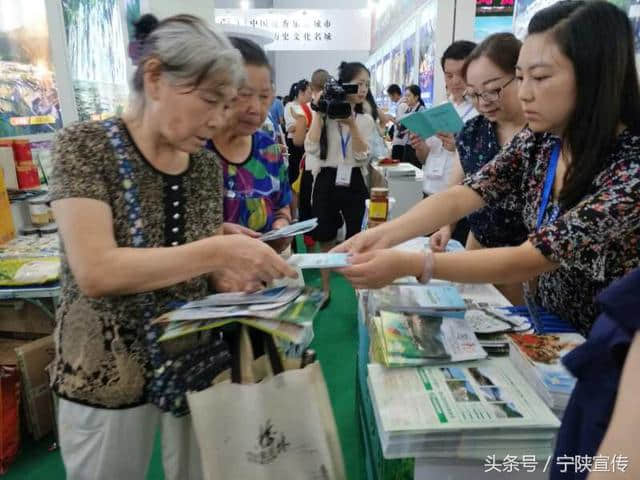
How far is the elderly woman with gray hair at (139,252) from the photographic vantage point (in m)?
0.87

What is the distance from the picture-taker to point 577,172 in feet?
3.50

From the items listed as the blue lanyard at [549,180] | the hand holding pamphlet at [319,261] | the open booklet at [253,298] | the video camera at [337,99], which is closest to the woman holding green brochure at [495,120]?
the blue lanyard at [549,180]

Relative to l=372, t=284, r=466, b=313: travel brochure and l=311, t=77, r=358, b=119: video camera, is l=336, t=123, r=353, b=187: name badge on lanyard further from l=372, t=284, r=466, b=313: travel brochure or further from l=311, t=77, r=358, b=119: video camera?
l=372, t=284, r=466, b=313: travel brochure

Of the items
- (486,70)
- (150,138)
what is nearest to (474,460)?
(150,138)

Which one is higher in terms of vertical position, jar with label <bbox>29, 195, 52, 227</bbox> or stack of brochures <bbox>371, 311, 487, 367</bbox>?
jar with label <bbox>29, 195, 52, 227</bbox>

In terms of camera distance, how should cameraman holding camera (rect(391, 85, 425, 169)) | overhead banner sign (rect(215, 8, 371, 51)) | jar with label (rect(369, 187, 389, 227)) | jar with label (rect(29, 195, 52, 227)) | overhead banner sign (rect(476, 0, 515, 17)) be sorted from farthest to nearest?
1. overhead banner sign (rect(215, 8, 371, 51))
2. cameraman holding camera (rect(391, 85, 425, 169))
3. overhead banner sign (rect(476, 0, 515, 17))
4. jar with label (rect(29, 195, 52, 227))
5. jar with label (rect(369, 187, 389, 227))

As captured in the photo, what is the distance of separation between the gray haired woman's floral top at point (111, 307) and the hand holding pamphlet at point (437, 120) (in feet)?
4.81

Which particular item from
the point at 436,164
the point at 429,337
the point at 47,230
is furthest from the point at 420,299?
the point at 47,230

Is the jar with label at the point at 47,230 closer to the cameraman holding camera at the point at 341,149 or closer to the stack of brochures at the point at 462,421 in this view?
the cameraman holding camera at the point at 341,149

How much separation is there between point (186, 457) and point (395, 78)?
27.3 ft

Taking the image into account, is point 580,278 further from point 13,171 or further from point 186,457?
point 13,171

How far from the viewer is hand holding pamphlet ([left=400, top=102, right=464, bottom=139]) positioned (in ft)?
7.07

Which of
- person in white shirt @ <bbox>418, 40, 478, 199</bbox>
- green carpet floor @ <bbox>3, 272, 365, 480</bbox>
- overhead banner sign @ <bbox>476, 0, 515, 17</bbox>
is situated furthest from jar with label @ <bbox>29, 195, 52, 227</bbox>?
overhead banner sign @ <bbox>476, 0, 515, 17</bbox>

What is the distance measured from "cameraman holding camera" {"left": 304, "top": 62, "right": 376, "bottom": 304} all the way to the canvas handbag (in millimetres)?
2430
